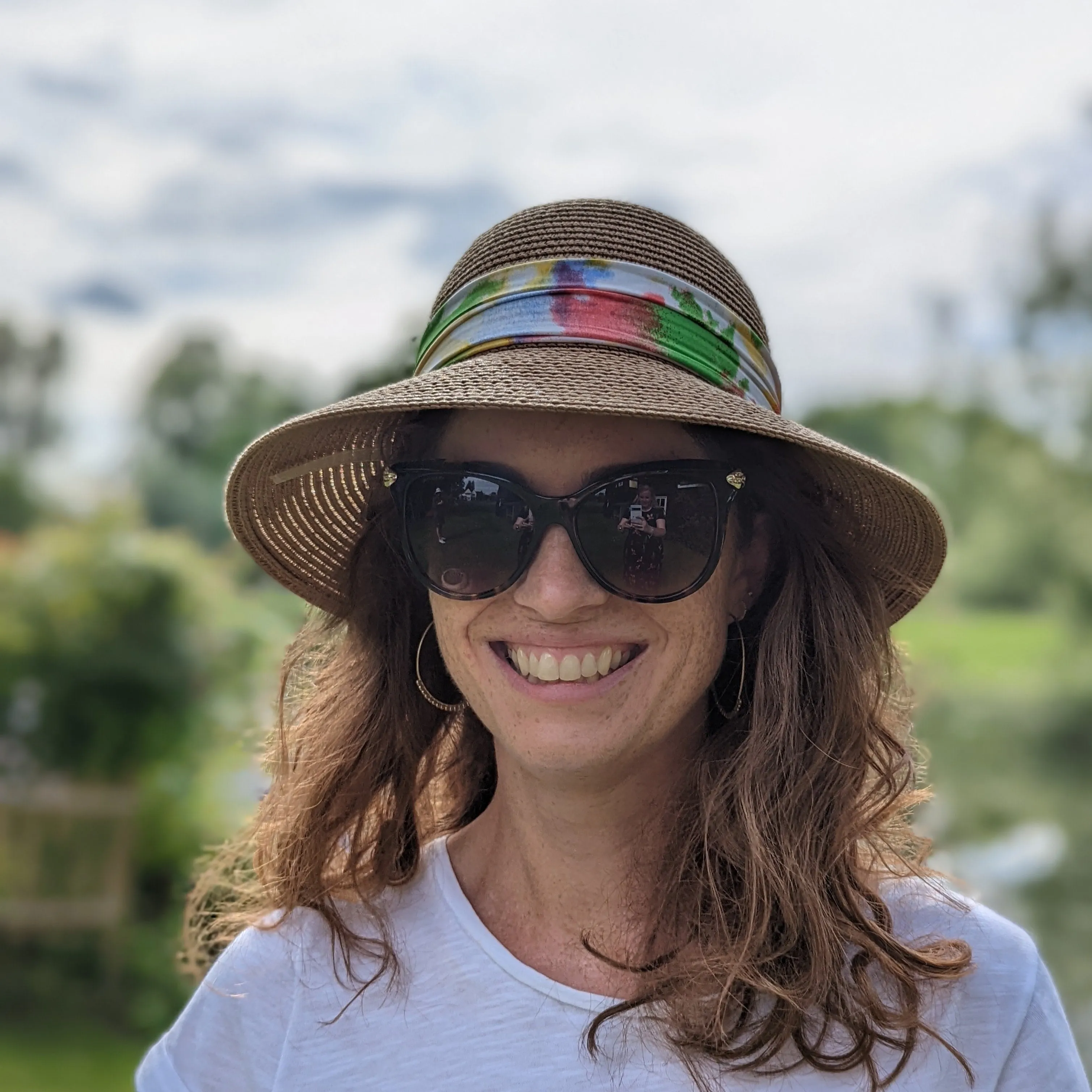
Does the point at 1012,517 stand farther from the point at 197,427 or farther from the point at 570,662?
the point at 570,662

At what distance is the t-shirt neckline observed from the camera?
1.48m

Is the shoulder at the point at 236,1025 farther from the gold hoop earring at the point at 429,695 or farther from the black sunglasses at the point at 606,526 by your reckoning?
the black sunglasses at the point at 606,526

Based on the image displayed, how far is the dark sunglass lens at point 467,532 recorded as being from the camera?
150cm

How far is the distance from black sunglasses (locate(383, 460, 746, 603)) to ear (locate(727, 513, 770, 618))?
0.39ft

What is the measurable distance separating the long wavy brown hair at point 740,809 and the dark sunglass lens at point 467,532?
15 cm

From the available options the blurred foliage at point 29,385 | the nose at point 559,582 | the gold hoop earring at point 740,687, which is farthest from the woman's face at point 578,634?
the blurred foliage at point 29,385

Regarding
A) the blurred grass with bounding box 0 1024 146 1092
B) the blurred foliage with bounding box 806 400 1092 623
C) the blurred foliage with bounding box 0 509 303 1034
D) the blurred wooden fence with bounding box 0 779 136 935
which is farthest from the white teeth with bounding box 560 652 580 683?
the blurred foliage with bounding box 806 400 1092 623

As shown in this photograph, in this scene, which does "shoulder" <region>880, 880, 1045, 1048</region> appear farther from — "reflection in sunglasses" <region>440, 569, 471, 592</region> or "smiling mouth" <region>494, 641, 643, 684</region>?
"reflection in sunglasses" <region>440, 569, 471, 592</region>

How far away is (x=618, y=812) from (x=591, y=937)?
0.52 feet

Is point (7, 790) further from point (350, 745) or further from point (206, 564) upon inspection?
point (350, 745)

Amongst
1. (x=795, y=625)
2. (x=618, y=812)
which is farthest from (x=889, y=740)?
(x=618, y=812)

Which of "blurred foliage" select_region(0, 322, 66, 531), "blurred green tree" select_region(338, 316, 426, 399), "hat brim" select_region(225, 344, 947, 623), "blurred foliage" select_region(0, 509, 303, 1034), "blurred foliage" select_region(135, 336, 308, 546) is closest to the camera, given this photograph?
"hat brim" select_region(225, 344, 947, 623)

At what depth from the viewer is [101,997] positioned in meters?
6.11

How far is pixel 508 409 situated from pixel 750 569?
417 mm
